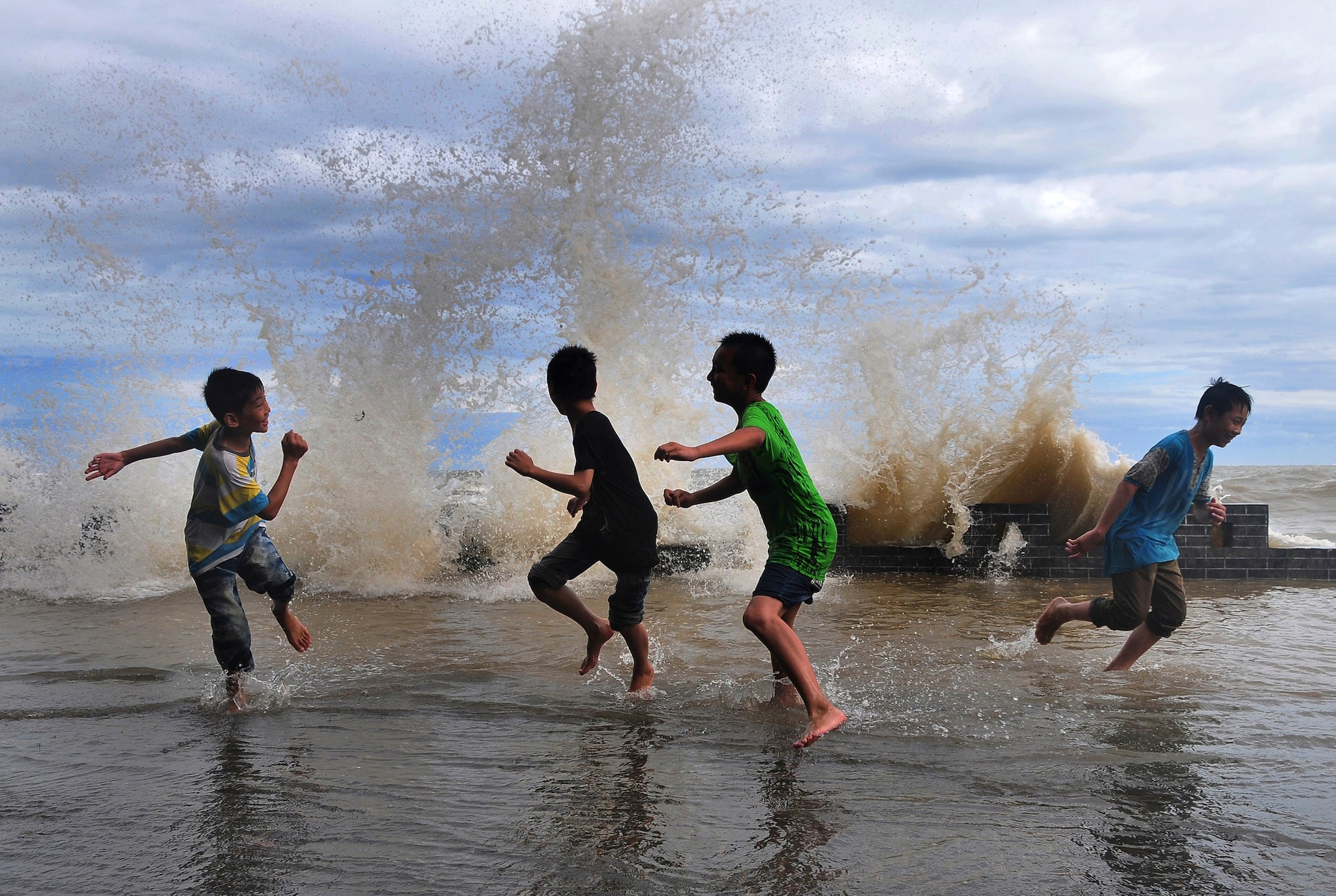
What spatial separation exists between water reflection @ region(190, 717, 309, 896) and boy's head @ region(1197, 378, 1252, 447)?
457 centimetres

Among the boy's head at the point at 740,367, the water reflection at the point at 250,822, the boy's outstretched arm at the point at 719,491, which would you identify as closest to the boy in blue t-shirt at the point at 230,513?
the water reflection at the point at 250,822

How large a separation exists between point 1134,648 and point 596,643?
2.93 m

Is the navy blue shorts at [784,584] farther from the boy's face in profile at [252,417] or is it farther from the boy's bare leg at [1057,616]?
the boy's face in profile at [252,417]

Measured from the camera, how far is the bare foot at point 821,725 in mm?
3742

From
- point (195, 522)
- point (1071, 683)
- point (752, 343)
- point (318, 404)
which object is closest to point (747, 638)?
point (1071, 683)

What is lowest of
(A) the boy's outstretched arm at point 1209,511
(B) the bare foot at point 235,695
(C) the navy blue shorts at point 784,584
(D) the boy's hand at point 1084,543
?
(B) the bare foot at point 235,695

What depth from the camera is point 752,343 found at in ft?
14.1

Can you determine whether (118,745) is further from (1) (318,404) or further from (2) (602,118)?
(2) (602,118)

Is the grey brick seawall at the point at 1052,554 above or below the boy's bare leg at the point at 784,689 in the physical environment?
above

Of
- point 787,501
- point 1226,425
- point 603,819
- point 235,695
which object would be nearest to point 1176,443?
point 1226,425

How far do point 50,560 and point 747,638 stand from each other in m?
7.96

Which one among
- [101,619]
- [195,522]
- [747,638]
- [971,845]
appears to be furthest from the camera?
[101,619]

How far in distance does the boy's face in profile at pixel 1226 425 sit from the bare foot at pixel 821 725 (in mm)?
2616

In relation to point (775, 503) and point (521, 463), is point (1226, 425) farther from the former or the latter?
point (521, 463)
